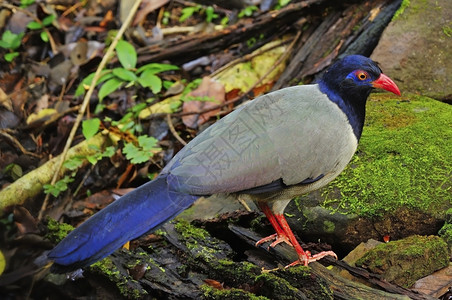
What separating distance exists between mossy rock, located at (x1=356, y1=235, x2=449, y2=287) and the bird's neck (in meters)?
0.68

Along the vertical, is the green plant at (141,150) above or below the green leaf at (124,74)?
below

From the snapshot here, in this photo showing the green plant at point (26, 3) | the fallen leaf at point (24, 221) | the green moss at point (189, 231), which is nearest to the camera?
the green moss at point (189, 231)

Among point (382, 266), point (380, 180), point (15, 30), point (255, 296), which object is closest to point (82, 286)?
point (255, 296)

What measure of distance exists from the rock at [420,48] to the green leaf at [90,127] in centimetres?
251

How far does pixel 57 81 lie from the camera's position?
21.1ft

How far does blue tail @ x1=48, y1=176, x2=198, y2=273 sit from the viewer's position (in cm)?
286

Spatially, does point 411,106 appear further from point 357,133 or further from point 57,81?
point 57,81

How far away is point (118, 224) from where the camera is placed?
9.71 ft

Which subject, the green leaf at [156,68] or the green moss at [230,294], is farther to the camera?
the green leaf at [156,68]

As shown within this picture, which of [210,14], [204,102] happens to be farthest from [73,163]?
[210,14]

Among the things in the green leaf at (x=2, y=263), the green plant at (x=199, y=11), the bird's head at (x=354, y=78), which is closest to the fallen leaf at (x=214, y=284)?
the bird's head at (x=354, y=78)

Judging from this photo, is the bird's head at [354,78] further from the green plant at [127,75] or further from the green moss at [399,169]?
the green plant at [127,75]

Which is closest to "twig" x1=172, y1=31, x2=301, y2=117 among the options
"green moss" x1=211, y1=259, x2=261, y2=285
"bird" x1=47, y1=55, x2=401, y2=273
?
"bird" x1=47, y1=55, x2=401, y2=273

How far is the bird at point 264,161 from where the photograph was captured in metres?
2.98
